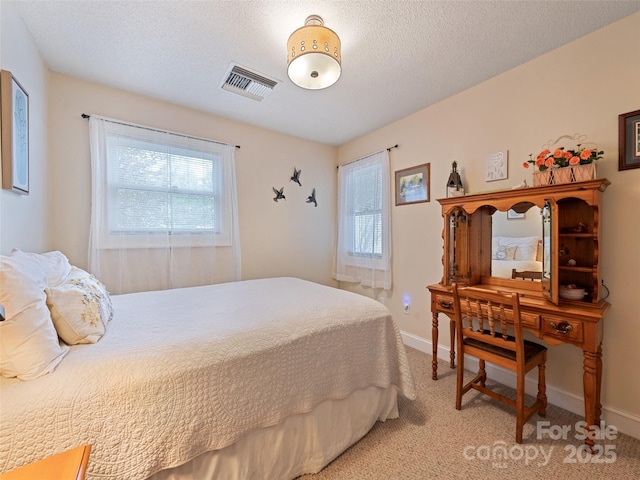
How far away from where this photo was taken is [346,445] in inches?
59.3

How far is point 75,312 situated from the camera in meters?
1.12

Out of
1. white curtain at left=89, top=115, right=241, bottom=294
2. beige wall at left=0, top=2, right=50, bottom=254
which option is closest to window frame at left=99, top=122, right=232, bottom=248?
white curtain at left=89, top=115, right=241, bottom=294

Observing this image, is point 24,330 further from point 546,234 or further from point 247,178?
point 546,234

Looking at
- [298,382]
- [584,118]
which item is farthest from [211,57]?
[584,118]

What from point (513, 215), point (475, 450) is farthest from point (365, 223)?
point (475, 450)

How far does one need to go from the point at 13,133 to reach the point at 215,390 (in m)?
1.75

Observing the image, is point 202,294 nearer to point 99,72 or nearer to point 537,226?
point 99,72

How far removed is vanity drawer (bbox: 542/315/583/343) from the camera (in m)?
1.53

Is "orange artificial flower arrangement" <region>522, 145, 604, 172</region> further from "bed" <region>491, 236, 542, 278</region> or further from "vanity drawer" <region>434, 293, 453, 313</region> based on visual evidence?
"vanity drawer" <region>434, 293, 453, 313</region>

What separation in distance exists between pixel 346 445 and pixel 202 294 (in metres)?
1.47

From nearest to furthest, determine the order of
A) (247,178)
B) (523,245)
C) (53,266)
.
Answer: (53,266)
(523,245)
(247,178)

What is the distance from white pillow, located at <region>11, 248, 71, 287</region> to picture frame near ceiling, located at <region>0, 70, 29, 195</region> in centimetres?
41

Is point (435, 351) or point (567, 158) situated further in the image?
point (435, 351)

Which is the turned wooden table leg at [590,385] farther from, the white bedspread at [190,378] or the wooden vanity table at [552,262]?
the white bedspread at [190,378]
